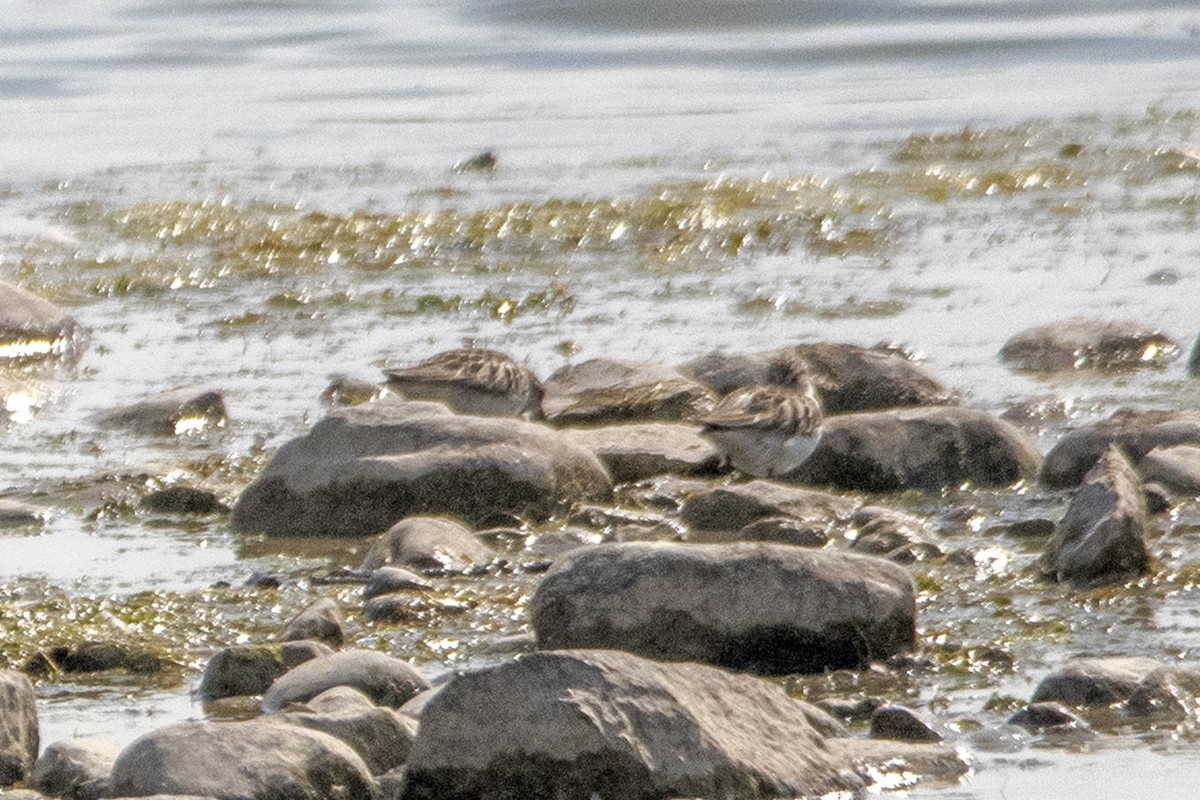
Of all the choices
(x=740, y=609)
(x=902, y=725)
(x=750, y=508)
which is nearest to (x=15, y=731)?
(x=740, y=609)

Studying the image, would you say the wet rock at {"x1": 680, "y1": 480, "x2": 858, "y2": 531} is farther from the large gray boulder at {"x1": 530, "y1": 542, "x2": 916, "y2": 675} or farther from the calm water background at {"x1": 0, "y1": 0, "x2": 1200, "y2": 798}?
the large gray boulder at {"x1": 530, "y1": 542, "x2": 916, "y2": 675}

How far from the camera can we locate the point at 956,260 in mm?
15133

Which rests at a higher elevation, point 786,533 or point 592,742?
point 592,742

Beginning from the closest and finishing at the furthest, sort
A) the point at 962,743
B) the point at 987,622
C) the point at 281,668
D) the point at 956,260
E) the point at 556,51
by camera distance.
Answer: the point at 962,743 → the point at 281,668 → the point at 987,622 → the point at 956,260 → the point at 556,51

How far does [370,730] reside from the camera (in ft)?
Answer: 18.4

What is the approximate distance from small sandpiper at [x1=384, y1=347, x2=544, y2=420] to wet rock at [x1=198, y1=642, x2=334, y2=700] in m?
4.24

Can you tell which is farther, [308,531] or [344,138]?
[344,138]

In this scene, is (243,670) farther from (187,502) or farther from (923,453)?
(923,453)

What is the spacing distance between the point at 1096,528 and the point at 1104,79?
1902 cm

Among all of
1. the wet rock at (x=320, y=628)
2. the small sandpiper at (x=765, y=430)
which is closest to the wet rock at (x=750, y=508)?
the small sandpiper at (x=765, y=430)

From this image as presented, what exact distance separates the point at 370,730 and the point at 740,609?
1266mm

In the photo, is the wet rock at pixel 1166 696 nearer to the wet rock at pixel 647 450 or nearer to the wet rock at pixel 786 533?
the wet rock at pixel 786 533

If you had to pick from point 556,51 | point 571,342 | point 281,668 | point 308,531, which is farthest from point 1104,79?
point 281,668

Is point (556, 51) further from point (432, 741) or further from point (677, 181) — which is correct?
point (432, 741)
